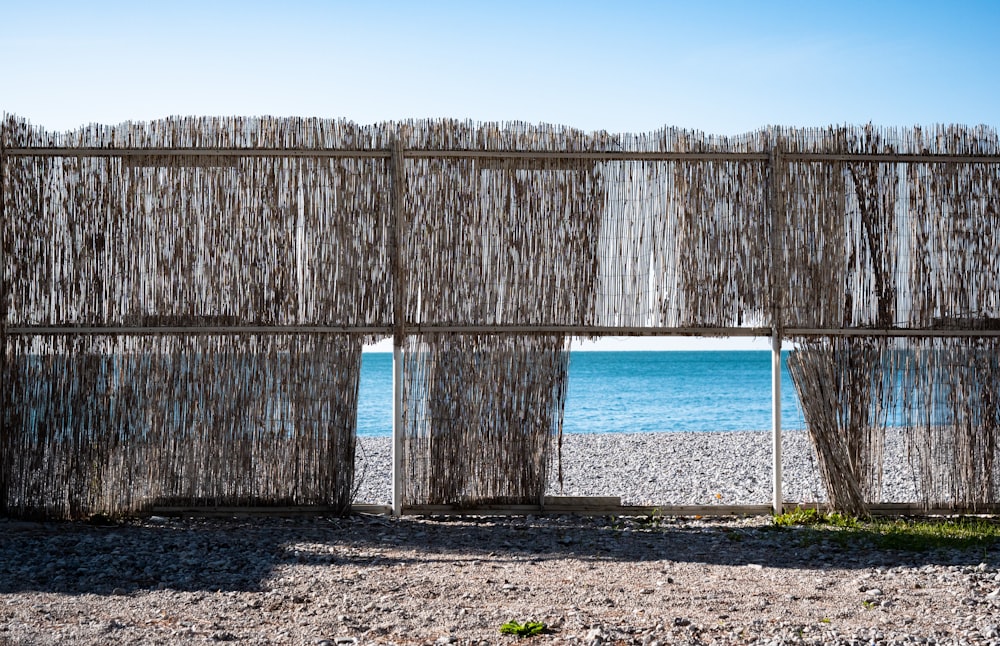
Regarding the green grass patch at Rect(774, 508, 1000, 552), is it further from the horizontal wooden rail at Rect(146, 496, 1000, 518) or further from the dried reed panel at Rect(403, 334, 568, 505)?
the dried reed panel at Rect(403, 334, 568, 505)

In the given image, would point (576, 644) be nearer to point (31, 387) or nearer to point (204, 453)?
point (204, 453)

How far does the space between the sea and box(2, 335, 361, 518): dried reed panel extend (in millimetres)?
12554

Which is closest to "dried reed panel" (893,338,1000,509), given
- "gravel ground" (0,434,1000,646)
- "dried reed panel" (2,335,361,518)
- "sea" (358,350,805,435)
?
"gravel ground" (0,434,1000,646)

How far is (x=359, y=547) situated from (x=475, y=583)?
0.94 metres

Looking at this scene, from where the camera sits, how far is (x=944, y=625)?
3104mm

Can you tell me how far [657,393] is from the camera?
2828 cm

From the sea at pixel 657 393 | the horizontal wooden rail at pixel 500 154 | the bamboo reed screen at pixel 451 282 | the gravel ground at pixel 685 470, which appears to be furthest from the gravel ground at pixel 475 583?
the sea at pixel 657 393

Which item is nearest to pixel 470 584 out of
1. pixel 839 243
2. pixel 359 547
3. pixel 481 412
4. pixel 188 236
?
pixel 359 547

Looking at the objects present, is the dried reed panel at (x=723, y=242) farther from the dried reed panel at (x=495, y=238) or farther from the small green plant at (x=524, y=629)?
the small green plant at (x=524, y=629)

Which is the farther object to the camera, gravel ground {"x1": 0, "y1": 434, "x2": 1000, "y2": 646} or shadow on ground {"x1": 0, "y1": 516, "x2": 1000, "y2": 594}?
shadow on ground {"x1": 0, "y1": 516, "x2": 1000, "y2": 594}

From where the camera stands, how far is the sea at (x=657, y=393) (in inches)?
867

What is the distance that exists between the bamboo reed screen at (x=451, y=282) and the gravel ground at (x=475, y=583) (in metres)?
0.48

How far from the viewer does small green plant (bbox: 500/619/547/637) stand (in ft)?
9.86

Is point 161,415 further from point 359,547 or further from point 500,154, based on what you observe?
A: point 500,154
